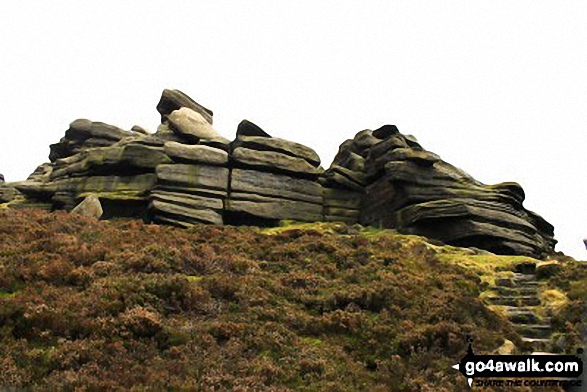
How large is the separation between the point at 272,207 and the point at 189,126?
13.2 meters

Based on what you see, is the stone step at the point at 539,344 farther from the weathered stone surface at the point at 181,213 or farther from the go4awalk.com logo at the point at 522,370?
the weathered stone surface at the point at 181,213

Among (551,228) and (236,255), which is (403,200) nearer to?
(551,228)

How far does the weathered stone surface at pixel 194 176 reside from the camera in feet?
128

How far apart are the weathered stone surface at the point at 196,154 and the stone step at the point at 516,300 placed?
2709cm

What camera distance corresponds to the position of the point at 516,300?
21.4m

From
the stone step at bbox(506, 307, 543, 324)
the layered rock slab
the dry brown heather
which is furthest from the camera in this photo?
the layered rock slab

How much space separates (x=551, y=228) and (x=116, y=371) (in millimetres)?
44173

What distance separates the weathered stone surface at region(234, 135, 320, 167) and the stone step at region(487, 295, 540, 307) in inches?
1088

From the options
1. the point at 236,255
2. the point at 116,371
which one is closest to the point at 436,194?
the point at 236,255

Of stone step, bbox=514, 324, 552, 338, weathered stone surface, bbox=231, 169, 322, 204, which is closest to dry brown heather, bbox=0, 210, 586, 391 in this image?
stone step, bbox=514, 324, 552, 338

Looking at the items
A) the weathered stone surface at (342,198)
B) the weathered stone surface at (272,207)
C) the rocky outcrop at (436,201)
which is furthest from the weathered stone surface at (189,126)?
the rocky outcrop at (436,201)

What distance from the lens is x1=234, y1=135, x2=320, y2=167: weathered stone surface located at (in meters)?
45.1

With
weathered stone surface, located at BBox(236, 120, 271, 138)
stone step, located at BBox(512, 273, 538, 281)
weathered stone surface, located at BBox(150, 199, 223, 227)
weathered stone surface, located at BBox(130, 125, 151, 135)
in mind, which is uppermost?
weathered stone surface, located at BBox(130, 125, 151, 135)

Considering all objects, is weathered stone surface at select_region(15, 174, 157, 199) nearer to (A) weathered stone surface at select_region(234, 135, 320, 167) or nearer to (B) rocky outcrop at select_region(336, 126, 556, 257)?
(A) weathered stone surface at select_region(234, 135, 320, 167)
